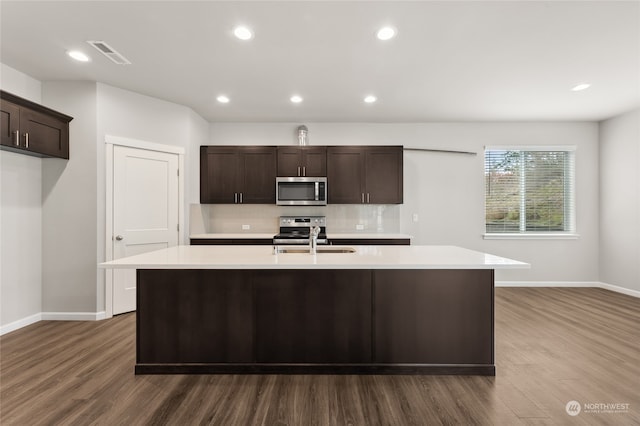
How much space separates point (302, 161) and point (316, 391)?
3431 millimetres

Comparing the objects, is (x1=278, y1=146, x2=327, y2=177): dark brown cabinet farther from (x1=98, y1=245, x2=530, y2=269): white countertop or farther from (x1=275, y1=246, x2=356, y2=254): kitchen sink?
(x1=98, y1=245, x2=530, y2=269): white countertop

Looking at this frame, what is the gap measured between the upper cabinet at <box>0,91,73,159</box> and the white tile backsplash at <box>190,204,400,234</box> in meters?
2.14

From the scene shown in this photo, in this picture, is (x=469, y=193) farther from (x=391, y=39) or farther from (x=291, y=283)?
(x=291, y=283)

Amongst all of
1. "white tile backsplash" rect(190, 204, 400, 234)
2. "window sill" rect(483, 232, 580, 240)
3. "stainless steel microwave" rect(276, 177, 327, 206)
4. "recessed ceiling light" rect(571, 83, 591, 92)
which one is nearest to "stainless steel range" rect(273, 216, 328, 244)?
"white tile backsplash" rect(190, 204, 400, 234)

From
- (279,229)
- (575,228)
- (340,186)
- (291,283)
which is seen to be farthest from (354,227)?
(575,228)

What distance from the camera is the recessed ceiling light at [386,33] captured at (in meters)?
2.50

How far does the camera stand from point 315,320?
234cm

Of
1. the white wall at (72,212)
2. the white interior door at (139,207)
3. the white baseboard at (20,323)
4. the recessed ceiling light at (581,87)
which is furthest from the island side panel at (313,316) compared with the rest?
the recessed ceiling light at (581,87)

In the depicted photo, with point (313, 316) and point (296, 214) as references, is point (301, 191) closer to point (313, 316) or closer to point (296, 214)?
point (296, 214)

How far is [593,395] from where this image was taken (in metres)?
2.06

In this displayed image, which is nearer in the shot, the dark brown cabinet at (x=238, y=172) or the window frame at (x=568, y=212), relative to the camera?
the dark brown cabinet at (x=238, y=172)

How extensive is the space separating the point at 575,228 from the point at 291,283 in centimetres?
534

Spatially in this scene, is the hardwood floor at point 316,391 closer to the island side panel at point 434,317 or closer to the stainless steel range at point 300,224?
the island side panel at point 434,317

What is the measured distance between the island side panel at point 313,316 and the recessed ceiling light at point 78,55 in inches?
109
